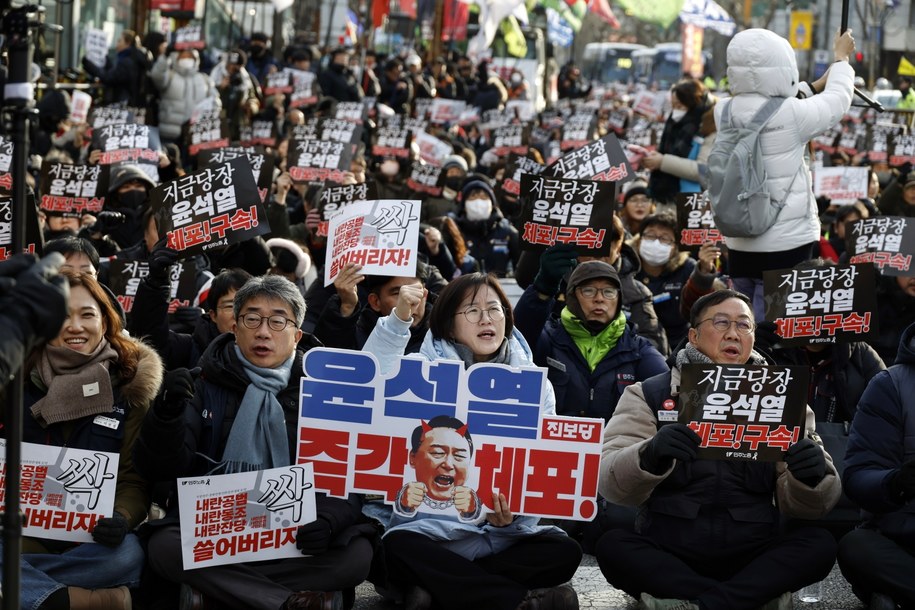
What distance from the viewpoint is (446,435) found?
520 cm

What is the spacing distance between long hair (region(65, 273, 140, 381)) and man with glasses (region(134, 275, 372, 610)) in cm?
21

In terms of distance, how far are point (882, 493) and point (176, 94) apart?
14010 millimetres

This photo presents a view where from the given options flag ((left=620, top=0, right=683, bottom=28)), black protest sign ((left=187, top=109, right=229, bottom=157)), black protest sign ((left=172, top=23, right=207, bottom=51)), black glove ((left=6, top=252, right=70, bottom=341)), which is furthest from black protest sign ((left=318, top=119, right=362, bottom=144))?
flag ((left=620, top=0, right=683, bottom=28))

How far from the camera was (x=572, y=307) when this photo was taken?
22.1 feet

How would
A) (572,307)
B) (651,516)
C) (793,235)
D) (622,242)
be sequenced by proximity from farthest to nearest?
1. (622,242)
2. (793,235)
3. (572,307)
4. (651,516)

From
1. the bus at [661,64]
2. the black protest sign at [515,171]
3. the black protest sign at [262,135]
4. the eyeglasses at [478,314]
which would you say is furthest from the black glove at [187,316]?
the bus at [661,64]

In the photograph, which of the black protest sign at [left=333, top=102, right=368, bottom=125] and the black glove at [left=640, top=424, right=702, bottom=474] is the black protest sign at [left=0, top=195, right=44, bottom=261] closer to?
the black glove at [left=640, top=424, right=702, bottom=474]

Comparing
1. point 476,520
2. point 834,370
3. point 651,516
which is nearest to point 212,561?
point 476,520

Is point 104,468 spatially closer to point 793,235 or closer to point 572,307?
point 572,307

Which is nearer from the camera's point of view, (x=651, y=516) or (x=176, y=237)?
(x=651, y=516)

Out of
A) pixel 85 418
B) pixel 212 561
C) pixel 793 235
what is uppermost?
pixel 793 235

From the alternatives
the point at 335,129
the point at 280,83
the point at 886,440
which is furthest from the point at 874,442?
the point at 280,83

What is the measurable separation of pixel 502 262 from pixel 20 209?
892cm

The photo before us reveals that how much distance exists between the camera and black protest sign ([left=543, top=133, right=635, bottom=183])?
8938 millimetres
